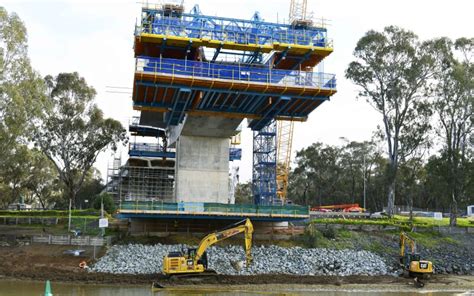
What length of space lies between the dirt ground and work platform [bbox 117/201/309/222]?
141 inches

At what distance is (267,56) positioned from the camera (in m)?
39.2

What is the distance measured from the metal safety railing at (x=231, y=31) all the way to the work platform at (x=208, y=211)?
40.0 ft

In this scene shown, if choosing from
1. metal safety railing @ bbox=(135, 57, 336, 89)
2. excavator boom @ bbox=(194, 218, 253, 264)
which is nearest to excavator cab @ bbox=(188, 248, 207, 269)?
excavator boom @ bbox=(194, 218, 253, 264)

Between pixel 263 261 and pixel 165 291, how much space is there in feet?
30.1

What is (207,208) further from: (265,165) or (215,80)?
(265,165)

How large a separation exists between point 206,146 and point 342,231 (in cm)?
1300

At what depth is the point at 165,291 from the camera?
24.8 metres

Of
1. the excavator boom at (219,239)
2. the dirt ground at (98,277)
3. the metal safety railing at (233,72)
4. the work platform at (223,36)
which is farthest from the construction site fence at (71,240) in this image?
the work platform at (223,36)

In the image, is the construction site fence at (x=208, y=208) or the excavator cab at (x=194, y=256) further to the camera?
the construction site fence at (x=208, y=208)

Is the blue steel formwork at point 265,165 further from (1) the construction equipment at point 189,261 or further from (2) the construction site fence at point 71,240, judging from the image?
(1) the construction equipment at point 189,261

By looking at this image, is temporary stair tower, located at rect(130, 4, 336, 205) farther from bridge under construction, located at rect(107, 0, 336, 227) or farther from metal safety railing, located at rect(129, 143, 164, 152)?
metal safety railing, located at rect(129, 143, 164, 152)

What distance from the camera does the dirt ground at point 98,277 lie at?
27.6m

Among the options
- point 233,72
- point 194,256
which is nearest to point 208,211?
point 194,256

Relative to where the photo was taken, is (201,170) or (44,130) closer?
(201,170)
